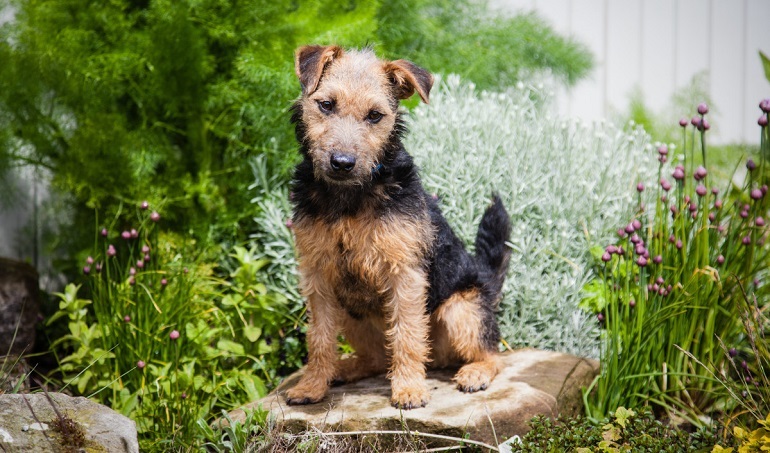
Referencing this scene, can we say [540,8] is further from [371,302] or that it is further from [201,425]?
[201,425]

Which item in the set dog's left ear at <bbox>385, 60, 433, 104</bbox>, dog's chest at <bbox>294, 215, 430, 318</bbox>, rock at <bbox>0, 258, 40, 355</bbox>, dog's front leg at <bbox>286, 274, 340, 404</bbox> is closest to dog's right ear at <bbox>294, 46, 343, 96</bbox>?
dog's left ear at <bbox>385, 60, 433, 104</bbox>

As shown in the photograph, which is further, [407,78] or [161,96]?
[161,96]

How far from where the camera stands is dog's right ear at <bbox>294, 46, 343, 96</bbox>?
322cm

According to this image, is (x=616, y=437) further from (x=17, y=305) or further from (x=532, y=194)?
(x=17, y=305)

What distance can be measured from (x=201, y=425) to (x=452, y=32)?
4.31 m

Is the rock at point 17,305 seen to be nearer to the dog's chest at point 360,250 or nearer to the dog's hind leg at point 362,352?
the dog's hind leg at point 362,352

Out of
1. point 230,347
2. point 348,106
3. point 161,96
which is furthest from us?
point 161,96

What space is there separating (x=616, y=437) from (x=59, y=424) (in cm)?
233

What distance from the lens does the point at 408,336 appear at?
3.43 metres

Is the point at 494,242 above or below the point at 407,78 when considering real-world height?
below

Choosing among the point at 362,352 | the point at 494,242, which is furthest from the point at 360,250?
the point at 494,242

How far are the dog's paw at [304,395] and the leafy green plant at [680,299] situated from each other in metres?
1.38

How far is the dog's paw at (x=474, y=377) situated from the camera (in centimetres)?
361

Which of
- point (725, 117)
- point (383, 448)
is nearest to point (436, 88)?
point (383, 448)
